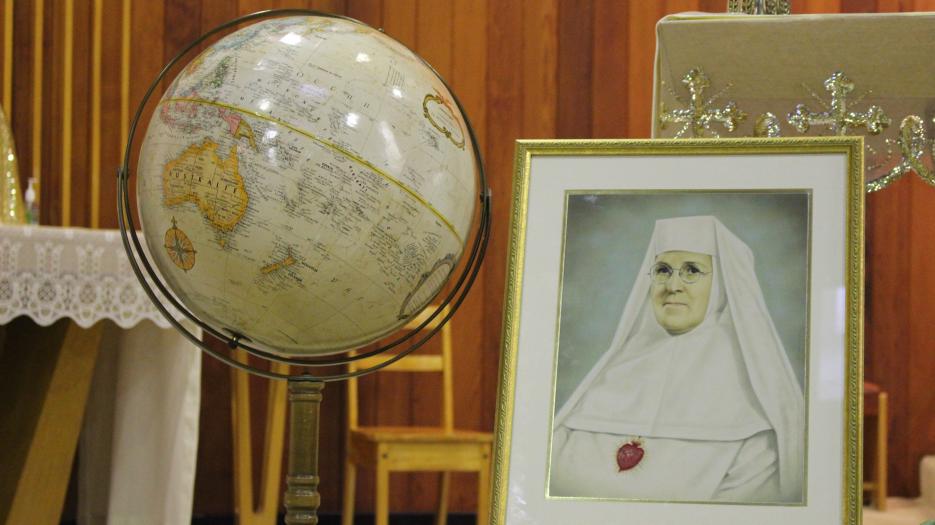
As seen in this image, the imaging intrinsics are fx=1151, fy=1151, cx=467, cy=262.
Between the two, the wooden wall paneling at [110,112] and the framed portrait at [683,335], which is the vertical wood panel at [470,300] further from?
the framed portrait at [683,335]

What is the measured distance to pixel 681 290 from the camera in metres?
1.84

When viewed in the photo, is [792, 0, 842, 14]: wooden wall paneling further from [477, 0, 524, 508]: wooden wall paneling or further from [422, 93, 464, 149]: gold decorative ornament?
[422, 93, 464, 149]: gold decorative ornament

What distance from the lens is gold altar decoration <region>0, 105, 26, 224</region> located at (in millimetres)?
3902

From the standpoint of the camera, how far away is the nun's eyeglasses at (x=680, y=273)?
6.04 feet

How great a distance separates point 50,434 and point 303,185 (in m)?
2.01

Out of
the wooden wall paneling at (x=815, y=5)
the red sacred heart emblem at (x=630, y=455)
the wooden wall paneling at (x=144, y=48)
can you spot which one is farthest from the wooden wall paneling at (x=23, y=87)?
the red sacred heart emblem at (x=630, y=455)

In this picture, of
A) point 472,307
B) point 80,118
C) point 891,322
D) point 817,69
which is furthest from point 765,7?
point 80,118

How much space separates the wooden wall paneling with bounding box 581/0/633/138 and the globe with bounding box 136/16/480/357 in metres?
3.34

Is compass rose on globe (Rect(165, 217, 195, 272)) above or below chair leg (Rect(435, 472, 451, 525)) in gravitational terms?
above

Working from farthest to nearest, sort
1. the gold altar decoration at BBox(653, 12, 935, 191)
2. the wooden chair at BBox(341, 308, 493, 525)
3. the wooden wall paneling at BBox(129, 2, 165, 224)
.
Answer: the wooden wall paneling at BBox(129, 2, 165, 224) → the wooden chair at BBox(341, 308, 493, 525) → the gold altar decoration at BBox(653, 12, 935, 191)

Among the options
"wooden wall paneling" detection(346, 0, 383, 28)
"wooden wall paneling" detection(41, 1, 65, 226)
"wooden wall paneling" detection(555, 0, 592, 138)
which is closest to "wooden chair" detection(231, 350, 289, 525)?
"wooden wall paneling" detection(41, 1, 65, 226)

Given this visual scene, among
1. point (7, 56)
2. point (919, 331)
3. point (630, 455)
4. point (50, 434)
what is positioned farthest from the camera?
point (919, 331)

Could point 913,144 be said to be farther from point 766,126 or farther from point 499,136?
point 499,136

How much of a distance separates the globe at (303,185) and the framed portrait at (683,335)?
0.91 feet
